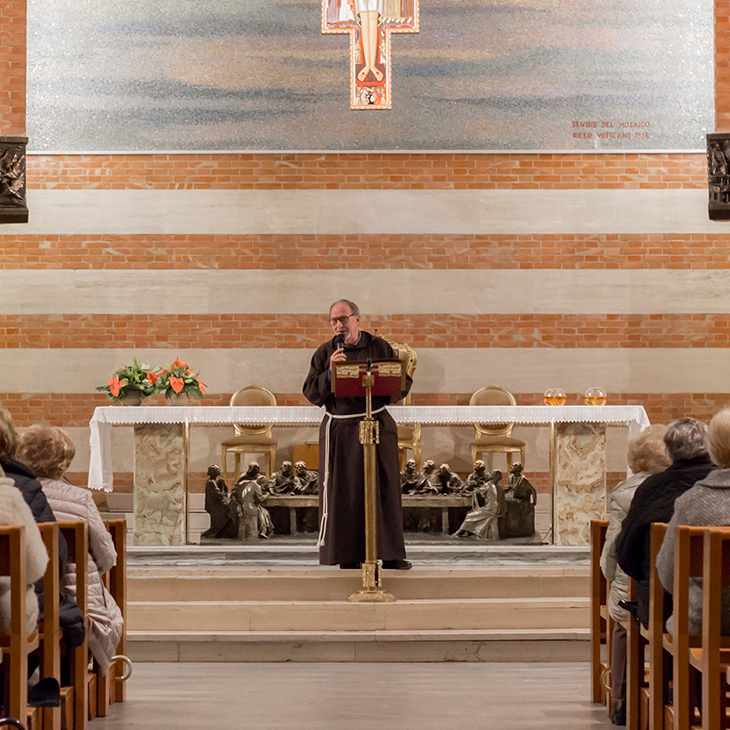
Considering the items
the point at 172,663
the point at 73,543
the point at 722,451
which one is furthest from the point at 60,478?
the point at 722,451

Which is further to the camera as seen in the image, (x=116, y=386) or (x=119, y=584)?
(x=116, y=386)

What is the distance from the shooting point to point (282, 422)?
21.3 feet

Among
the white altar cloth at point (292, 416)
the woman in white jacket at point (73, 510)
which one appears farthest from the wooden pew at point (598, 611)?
the white altar cloth at point (292, 416)

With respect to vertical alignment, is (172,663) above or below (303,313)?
below

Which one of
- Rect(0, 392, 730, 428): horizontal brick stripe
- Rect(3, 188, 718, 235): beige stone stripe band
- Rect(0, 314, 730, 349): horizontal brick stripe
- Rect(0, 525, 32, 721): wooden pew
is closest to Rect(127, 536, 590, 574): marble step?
Rect(0, 525, 32, 721): wooden pew

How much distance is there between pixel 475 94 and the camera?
934cm

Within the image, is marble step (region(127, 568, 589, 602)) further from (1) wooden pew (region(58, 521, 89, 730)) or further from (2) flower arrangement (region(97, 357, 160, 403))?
(1) wooden pew (region(58, 521, 89, 730))

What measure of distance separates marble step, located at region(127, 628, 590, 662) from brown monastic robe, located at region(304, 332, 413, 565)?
2.30 ft

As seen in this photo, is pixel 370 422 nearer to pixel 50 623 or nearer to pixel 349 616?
pixel 349 616

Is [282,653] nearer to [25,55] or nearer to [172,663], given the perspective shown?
[172,663]

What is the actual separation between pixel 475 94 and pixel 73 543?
23.5ft

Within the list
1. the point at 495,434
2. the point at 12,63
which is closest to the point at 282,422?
the point at 495,434

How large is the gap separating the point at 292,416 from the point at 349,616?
5.95 ft

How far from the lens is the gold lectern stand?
5.08m
